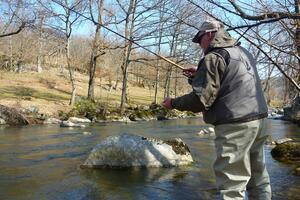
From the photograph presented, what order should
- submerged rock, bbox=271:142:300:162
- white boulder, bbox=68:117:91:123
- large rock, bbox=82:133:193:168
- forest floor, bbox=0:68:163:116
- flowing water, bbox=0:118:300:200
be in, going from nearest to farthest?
flowing water, bbox=0:118:300:200 < large rock, bbox=82:133:193:168 < submerged rock, bbox=271:142:300:162 < white boulder, bbox=68:117:91:123 < forest floor, bbox=0:68:163:116

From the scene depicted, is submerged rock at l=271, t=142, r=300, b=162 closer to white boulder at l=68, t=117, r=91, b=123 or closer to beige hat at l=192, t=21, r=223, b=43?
beige hat at l=192, t=21, r=223, b=43

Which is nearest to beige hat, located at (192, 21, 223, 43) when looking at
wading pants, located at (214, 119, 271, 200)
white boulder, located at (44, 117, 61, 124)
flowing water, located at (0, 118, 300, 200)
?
wading pants, located at (214, 119, 271, 200)

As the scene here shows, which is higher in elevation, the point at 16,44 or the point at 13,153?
the point at 16,44

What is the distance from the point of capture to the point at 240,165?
4.20 metres

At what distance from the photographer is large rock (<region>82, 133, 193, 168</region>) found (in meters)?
8.41

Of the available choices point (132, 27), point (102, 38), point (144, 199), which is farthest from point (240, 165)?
point (102, 38)

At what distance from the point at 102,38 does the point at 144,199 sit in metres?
26.9

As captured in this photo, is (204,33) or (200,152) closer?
(204,33)

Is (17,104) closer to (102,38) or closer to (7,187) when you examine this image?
(102,38)

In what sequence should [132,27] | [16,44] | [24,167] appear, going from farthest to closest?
[16,44] → [132,27] → [24,167]

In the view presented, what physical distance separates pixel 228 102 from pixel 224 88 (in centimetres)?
14

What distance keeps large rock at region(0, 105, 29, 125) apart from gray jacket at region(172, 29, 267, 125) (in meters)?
16.6

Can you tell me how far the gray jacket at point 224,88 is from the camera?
4.07m

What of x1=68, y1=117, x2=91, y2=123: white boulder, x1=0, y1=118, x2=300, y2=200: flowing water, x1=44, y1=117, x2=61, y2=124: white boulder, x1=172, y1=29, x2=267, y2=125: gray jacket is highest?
x1=172, y1=29, x2=267, y2=125: gray jacket
